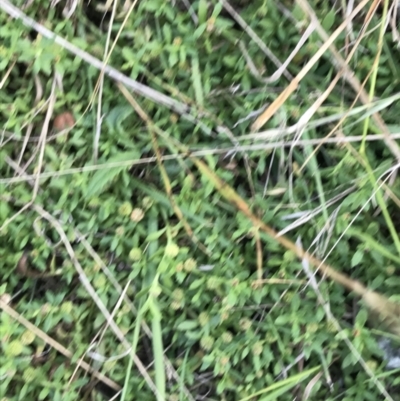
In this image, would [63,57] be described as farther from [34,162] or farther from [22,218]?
[22,218]

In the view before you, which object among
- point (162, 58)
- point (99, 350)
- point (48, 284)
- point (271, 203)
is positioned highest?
point (162, 58)

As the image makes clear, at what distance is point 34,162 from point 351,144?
2.11 ft

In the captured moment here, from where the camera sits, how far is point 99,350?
45.4 inches

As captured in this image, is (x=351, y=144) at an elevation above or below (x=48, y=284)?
above

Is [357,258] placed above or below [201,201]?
below

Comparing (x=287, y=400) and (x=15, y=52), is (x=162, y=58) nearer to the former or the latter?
(x=15, y=52)

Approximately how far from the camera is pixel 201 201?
114 centimetres

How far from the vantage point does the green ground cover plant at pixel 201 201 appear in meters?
1.12

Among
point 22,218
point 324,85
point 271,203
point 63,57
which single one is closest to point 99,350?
point 22,218

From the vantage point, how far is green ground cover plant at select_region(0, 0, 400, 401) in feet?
3.69

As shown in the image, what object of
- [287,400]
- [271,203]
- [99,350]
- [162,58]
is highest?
[162,58]

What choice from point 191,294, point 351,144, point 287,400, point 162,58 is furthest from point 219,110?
point 287,400

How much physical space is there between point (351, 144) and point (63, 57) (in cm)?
60

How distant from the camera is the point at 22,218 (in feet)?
3.76
